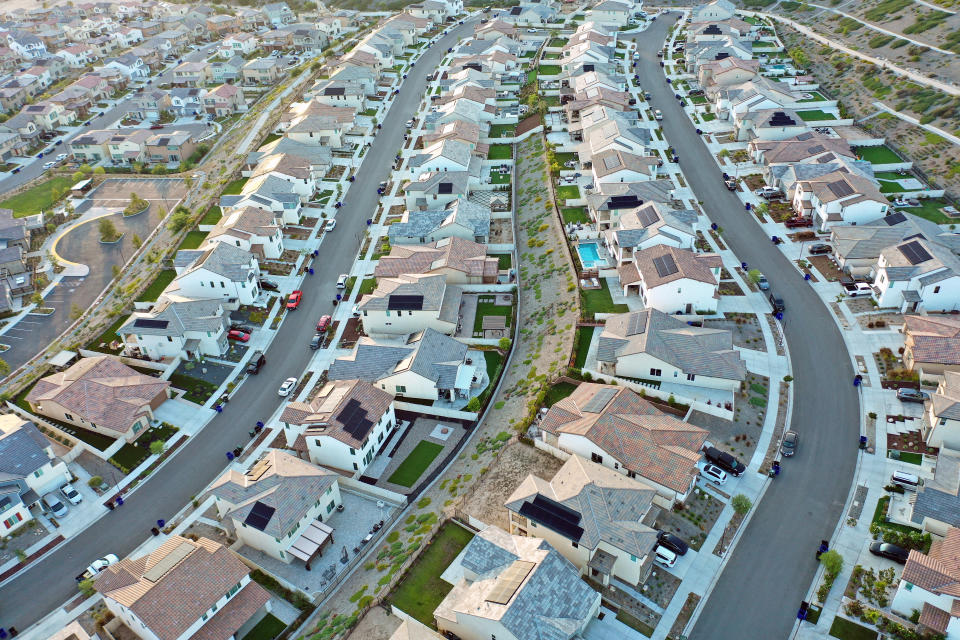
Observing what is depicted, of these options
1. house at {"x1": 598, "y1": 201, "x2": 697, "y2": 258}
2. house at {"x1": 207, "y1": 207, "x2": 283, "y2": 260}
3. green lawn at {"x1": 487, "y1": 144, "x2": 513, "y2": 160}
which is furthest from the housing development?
house at {"x1": 207, "y1": 207, "x2": 283, "y2": 260}

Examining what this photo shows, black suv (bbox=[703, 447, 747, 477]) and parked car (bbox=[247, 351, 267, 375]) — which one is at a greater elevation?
black suv (bbox=[703, 447, 747, 477])

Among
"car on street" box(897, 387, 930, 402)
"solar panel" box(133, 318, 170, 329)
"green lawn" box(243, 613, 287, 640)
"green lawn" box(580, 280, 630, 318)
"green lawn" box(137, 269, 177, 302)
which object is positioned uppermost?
"green lawn" box(580, 280, 630, 318)

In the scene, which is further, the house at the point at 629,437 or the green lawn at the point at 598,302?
the green lawn at the point at 598,302

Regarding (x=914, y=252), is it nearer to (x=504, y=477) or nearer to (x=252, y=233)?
(x=504, y=477)

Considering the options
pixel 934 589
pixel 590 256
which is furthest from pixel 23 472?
pixel 934 589

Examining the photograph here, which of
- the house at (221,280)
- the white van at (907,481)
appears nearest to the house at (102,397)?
the house at (221,280)

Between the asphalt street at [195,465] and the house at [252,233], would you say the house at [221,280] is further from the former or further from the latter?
the asphalt street at [195,465]

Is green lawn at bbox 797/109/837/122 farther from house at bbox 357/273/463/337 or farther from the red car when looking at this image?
the red car
